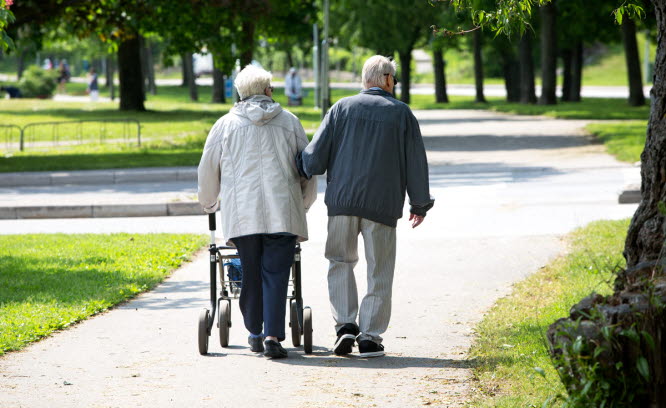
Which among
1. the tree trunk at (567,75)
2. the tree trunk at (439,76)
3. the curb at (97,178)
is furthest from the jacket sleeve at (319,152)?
the tree trunk at (567,75)

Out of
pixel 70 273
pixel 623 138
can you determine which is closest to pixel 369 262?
pixel 70 273

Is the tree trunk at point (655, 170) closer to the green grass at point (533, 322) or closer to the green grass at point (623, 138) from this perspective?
the green grass at point (533, 322)

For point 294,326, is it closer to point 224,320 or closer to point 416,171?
point 224,320

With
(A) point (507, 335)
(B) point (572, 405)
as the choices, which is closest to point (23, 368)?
(A) point (507, 335)

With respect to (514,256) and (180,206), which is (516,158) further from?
(514,256)

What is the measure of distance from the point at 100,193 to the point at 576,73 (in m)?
38.2

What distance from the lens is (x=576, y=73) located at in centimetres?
5181

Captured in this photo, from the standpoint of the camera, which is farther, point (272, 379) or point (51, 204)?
point (51, 204)

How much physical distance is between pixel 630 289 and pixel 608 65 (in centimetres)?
8900

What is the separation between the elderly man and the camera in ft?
21.6

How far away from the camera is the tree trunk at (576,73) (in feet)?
165

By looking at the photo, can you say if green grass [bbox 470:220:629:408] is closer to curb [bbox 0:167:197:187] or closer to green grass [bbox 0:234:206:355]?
green grass [bbox 0:234:206:355]

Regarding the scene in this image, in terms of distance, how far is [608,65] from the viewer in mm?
90188

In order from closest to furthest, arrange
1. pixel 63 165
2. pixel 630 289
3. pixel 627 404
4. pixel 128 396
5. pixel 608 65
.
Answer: pixel 627 404
pixel 630 289
pixel 128 396
pixel 63 165
pixel 608 65
